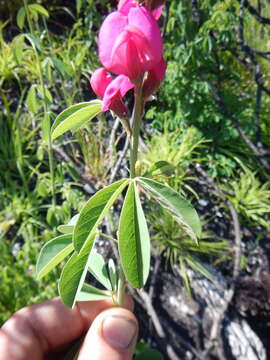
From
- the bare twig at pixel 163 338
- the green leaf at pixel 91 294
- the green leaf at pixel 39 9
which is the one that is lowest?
the bare twig at pixel 163 338

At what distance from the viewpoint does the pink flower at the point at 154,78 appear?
55 cm

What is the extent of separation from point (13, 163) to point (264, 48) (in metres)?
2.15

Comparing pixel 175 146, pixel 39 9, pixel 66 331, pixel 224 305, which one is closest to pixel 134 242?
pixel 66 331

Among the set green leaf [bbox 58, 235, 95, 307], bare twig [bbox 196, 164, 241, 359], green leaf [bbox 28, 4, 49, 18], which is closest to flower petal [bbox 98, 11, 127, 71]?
green leaf [bbox 58, 235, 95, 307]

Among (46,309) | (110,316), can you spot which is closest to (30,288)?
(46,309)

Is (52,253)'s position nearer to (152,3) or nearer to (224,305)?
(152,3)

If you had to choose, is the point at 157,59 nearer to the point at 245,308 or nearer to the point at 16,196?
the point at 245,308

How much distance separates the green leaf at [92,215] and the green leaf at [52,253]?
0.14 metres

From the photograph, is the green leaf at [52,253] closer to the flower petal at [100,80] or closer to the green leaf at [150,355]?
the flower petal at [100,80]

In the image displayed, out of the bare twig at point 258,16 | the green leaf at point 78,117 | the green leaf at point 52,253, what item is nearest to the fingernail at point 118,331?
the green leaf at point 52,253

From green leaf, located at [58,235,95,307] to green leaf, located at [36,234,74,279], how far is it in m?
0.06

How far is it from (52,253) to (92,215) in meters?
0.18

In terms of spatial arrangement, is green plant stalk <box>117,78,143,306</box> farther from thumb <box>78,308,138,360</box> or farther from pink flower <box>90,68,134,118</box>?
thumb <box>78,308,138,360</box>

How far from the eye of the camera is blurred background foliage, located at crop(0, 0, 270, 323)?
1.72 meters
